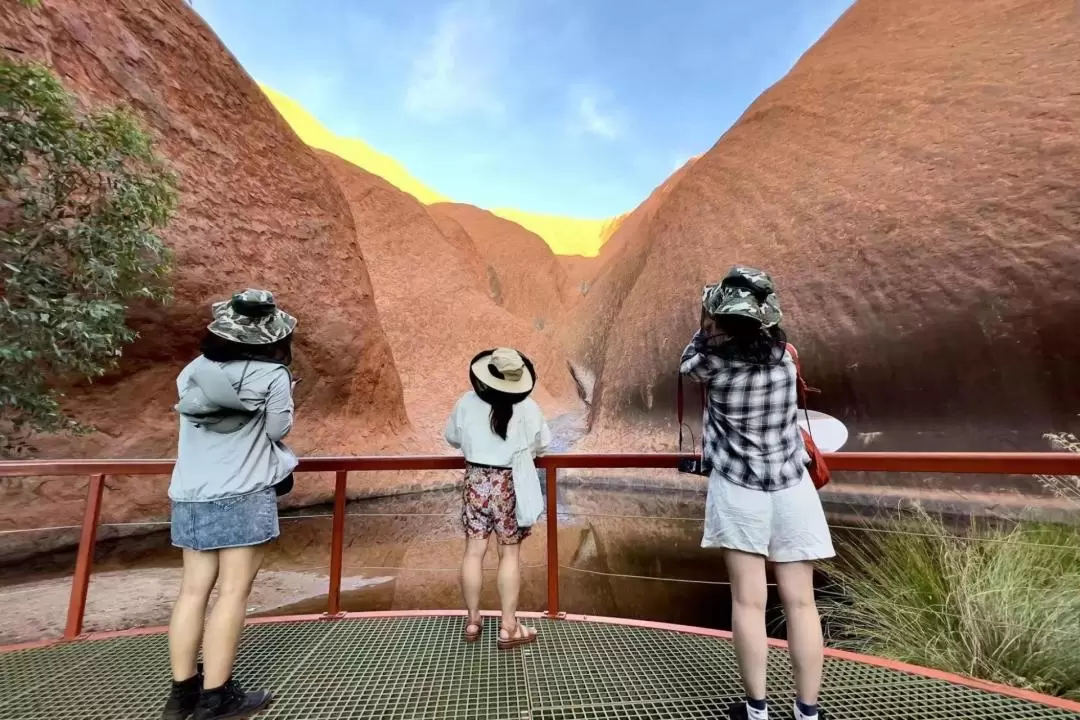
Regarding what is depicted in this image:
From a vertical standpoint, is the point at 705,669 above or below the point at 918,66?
below

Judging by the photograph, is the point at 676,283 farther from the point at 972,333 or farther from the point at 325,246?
the point at 325,246

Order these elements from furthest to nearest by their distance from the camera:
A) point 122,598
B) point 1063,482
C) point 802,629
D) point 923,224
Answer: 1. point 923,224
2. point 122,598
3. point 1063,482
4. point 802,629

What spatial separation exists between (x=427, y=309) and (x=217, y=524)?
2014cm

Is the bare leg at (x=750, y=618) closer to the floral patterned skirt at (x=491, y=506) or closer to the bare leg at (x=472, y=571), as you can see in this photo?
the floral patterned skirt at (x=491, y=506)

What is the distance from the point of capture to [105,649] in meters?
2.25

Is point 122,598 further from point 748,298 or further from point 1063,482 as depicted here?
point 1063,482

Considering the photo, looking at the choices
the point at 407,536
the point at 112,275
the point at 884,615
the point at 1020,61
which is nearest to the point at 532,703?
the point at 884,615

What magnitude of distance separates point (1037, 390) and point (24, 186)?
1267cm

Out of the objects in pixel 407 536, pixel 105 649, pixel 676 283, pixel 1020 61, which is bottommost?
pixel 407 536

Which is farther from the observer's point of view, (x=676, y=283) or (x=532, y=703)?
(x=676, y=283)

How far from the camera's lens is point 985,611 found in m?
2.29

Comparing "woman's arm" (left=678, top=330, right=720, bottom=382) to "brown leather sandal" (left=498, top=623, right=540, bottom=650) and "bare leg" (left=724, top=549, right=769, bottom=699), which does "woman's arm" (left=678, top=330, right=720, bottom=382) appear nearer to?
"bare leg" (left=724, top=549, right=769, bottom=699)

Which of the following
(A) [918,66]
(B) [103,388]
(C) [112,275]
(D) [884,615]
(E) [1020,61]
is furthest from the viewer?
(A) [918,66]

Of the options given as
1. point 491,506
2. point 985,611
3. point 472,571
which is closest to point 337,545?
point 472,571
